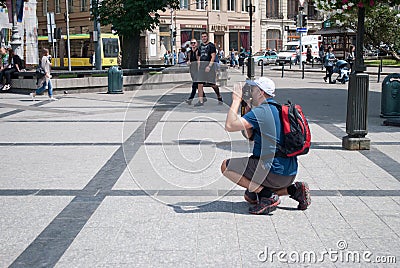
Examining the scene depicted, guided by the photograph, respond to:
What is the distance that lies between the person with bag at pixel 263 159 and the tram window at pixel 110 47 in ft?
129

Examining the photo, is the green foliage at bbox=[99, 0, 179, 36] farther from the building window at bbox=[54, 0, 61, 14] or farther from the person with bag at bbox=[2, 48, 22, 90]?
the building window at bbox=[54, 0, 61, 14]

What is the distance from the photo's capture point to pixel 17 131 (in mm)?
11109

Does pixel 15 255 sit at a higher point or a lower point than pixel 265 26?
lower

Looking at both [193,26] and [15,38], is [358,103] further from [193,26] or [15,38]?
[193,26]

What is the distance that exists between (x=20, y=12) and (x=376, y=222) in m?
20.1

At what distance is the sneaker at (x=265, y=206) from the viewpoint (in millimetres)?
5590

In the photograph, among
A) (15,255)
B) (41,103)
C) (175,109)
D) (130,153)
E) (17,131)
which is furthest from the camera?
(41,103)

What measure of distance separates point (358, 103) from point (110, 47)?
37.1m

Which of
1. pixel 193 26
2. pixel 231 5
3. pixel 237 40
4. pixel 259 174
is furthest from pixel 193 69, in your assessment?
pixel 237 40

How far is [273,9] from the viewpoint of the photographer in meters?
64.2

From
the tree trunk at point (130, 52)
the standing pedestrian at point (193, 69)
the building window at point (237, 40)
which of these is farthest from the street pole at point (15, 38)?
the building window at point (237, 40)

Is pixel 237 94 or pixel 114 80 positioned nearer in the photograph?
pixel 237 94

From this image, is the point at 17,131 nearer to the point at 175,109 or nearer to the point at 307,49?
the point at 175,109

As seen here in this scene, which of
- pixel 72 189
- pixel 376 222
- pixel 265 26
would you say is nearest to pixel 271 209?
pixel 376 222
